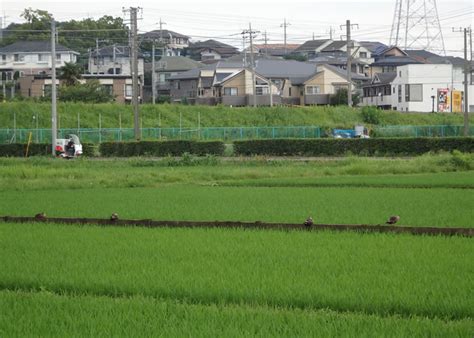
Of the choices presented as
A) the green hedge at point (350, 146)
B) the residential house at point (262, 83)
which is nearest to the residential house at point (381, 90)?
the residential house at point (262, 83)

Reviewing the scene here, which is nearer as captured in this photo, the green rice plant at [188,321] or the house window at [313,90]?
the green rice plant at [188,321]

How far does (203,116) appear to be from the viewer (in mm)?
57312

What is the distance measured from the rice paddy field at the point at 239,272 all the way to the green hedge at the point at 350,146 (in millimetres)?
21058

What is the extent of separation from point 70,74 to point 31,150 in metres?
22.2

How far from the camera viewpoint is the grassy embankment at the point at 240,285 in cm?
614

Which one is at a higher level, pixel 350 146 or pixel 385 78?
pixel 385 78

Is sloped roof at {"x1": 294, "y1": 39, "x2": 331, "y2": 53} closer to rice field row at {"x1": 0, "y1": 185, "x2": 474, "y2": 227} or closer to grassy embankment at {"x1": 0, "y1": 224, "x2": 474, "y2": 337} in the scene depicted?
rice field row at {"x1": 0, "y1": 185, "x2": 474, "y2": 227}

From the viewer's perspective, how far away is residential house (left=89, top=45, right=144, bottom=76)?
7438 centimetres

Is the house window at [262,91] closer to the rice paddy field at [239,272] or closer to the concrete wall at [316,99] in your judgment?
the concrete wall at [316,99]

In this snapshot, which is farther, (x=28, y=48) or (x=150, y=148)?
(x=28, y=48)

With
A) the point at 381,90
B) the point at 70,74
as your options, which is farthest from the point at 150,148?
the point at 381,90

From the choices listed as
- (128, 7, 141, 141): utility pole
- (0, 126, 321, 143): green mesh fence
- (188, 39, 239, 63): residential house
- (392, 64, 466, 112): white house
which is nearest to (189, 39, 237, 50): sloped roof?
(188, 39, 239, 63): residential house

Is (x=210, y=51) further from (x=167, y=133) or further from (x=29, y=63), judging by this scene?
(x=167, y=133)

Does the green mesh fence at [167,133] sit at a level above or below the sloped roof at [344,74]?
below
